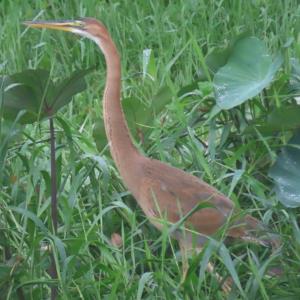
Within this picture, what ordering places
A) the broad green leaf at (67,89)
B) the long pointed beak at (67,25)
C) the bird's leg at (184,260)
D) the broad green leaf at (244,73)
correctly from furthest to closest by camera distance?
the long pointed beak at (67,25) < the broad green leaf at (244,73) < the broad green leaf at (67,89) < the bird's leg at (184,260)

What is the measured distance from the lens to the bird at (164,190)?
418 cm

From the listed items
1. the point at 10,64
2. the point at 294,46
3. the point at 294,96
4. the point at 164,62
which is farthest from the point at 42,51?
the point at 294,96

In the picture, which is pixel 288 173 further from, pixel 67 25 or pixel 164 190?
pixel 67 25

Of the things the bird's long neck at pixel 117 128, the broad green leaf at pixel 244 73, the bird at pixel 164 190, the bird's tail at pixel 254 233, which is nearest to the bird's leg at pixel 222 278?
the bird at pixel 164 190

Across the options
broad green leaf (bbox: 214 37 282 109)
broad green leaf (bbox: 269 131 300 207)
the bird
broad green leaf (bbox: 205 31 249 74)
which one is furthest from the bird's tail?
broad green leaf (bbox: 205 31 249 74)

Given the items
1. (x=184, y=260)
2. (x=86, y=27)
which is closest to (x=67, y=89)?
(x=86, y=27)

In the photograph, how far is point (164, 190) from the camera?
14.3 ft

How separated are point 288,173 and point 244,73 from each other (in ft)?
1.64

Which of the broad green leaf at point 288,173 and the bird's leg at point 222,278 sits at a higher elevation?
the broad green leaf at point 288,173

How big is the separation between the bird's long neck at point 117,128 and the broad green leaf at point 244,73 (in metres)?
0.35

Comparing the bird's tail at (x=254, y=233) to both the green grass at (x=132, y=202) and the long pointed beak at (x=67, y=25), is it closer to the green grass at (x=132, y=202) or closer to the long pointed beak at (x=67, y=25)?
the green grass at (x=132, y=202)

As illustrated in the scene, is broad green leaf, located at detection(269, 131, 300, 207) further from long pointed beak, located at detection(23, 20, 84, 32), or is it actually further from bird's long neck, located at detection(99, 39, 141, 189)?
long pointed beak, located at detection(23, 20, 84, 32)

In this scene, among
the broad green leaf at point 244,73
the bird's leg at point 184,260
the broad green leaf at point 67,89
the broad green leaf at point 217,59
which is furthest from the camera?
the broad green leaf at point 217,59

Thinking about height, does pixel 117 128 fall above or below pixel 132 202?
above
